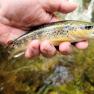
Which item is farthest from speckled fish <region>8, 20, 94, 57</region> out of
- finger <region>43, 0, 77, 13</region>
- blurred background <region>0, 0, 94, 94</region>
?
blurred background <region>0, 0, 94, 94</region>

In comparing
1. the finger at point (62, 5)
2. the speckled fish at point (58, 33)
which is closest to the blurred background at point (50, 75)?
the speckled fish at point (58, 33)

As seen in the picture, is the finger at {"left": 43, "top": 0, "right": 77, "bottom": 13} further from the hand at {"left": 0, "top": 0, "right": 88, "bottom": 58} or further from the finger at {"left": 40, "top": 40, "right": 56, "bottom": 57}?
the finger at {"left": 40, "top": 40, "right": 56, "bottom": 57}

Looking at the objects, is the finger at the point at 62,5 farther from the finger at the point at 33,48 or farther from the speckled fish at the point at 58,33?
the finger at the point at 33,48

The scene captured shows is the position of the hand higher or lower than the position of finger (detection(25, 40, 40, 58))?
higher

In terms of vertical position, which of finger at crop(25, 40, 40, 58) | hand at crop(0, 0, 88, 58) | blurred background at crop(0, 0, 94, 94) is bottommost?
blurred background at crop(0, 0, 94, 94)

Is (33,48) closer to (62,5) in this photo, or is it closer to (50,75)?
(62,5)

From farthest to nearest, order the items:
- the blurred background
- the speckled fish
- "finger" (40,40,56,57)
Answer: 1. the blurred background
2. the speckled fish
3. "finger" (40,40,56,57)
